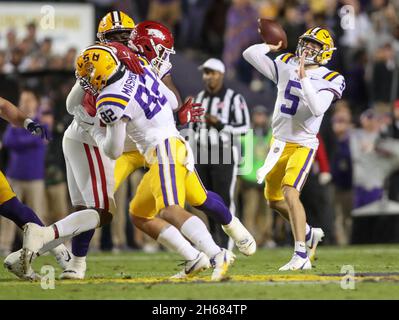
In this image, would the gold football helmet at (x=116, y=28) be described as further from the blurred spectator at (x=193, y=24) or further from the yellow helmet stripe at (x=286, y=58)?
the blurred spectator at (x=193, y=24)

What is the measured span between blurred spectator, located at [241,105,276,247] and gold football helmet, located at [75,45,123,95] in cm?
586

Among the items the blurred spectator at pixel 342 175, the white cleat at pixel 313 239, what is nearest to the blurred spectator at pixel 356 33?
the blurred spectator at pixel 342 175

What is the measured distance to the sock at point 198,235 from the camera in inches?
277

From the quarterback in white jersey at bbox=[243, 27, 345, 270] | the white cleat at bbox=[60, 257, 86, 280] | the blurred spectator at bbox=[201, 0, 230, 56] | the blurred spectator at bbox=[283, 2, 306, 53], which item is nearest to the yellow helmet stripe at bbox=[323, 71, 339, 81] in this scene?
the quarterback in white jersey at bbox=[243, 27, 345, 270]

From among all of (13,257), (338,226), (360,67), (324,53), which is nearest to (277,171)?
(324,53)

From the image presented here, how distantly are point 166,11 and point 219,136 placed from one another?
4335 millimetres

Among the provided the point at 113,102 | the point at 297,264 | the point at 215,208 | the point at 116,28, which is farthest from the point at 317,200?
the point at 113,102

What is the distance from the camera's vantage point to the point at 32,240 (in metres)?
7.20

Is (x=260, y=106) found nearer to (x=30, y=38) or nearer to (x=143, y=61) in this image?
(x=30, y=38)

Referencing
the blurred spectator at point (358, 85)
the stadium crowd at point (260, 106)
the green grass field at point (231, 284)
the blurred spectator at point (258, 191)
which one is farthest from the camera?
the blurred spectator at point (358, 85)

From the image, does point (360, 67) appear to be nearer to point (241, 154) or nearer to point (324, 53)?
point (241, 154)

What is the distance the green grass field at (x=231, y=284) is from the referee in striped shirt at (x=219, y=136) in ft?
4.75

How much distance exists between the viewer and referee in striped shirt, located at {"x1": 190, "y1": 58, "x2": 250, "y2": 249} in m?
10.8
